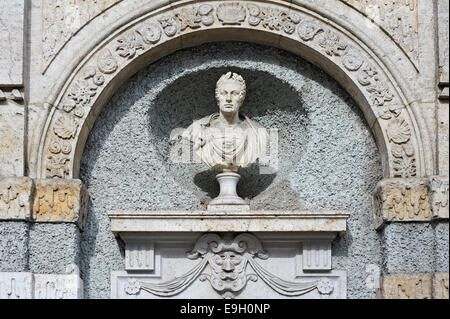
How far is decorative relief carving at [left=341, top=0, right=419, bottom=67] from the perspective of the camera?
28.7 ft

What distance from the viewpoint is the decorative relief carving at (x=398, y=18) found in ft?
28.7

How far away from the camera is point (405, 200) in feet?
27.8

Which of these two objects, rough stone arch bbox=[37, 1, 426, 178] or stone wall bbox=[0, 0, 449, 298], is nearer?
stone wall bbox=[0, 0, 449, 298]

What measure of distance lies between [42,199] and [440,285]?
9.77ft

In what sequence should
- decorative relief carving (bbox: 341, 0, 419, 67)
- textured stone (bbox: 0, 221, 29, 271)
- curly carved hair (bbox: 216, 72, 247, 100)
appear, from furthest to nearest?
curly carved hair (bbox: 216, 72, 247, 100) → decorative relief carving (bbox: 341, 0, 419, 67) → textured stone (bbox: 0, 221, 29, 271)

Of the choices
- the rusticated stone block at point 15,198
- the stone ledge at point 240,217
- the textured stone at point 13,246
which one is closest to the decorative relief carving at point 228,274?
the stone ledge at point 240,217

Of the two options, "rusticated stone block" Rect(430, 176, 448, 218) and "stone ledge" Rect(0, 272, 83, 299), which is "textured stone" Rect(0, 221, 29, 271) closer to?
"stone ledge" Rect(0, 272, 83, 299)

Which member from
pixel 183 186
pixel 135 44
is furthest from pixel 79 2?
pixel 183 186

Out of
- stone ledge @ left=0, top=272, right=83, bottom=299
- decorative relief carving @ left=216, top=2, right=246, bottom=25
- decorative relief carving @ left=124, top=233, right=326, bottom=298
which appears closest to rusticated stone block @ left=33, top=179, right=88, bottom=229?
stone ledge @ left=0, top=272, right=83, bottom=299

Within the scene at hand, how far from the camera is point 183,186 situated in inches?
359

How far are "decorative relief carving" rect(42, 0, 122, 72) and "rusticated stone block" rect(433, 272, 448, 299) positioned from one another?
10.6 feet

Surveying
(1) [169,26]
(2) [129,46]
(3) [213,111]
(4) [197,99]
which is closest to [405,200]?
(3) [213,111]

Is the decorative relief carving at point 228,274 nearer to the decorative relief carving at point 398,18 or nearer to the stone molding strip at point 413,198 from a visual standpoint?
the stone molding strip at point 413,198

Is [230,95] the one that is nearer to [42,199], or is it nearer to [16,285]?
[42,199]
